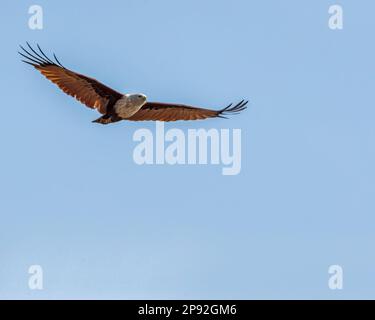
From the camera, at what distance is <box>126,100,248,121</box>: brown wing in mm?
18062

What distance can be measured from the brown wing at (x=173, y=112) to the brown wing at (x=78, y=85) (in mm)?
771

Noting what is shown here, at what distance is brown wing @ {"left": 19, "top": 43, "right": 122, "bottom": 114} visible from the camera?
1720cm

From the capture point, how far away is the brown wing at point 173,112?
18062mm

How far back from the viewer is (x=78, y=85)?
57.0 feet

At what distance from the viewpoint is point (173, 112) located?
18.3m

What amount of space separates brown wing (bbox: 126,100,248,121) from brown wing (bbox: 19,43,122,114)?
77cm

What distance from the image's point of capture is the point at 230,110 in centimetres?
1845

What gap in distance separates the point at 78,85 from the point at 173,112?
205 centimetres
